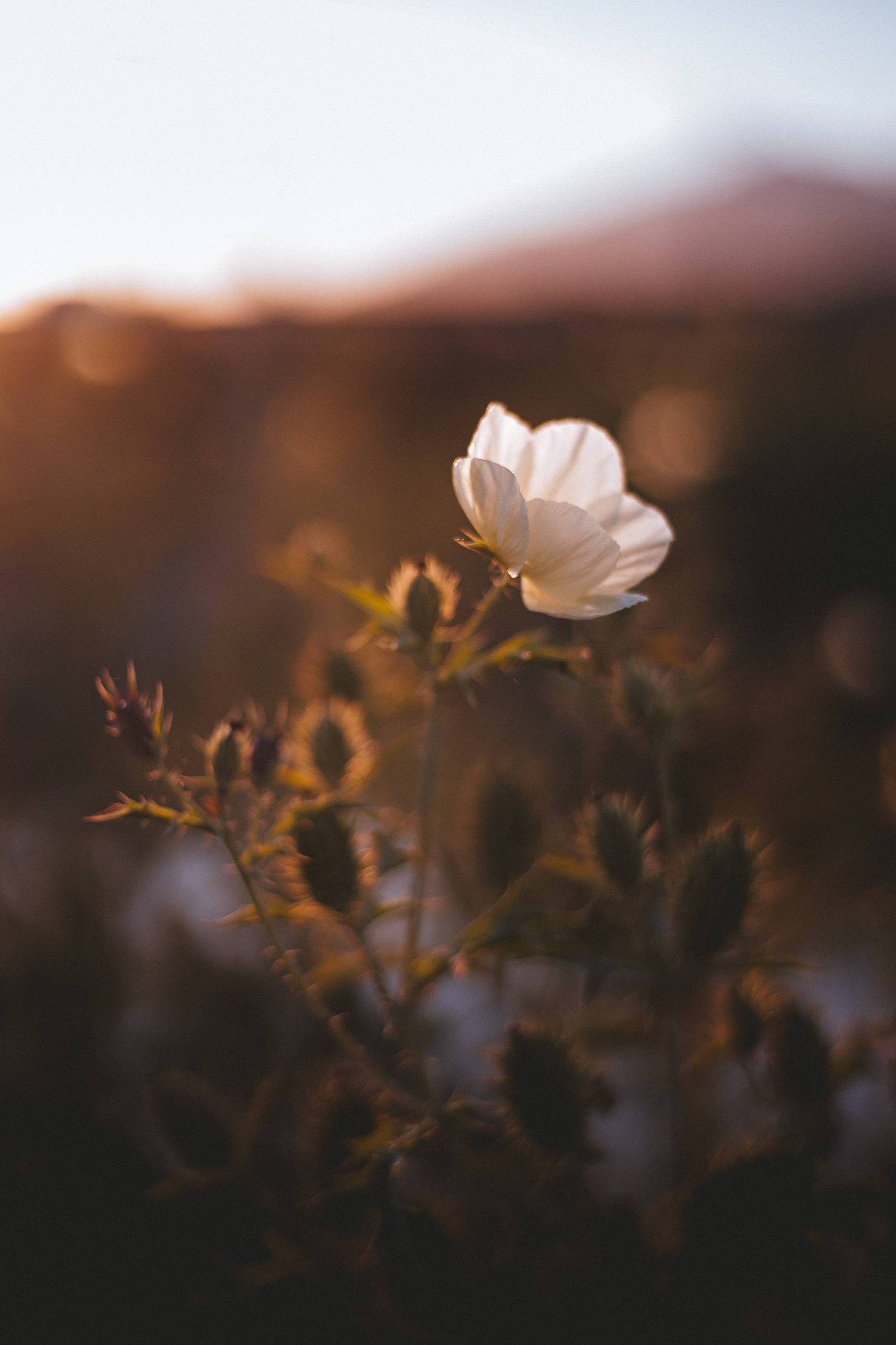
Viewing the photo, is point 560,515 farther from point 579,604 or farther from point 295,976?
point 295,976

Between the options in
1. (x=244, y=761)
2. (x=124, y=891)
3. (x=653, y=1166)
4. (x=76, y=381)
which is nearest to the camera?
(x=244, y=761)

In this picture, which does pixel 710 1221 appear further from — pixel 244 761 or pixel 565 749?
pixel 565 749

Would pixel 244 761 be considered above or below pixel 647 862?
above

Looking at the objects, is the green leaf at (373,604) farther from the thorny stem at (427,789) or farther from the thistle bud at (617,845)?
the thistle bud at (617,845)

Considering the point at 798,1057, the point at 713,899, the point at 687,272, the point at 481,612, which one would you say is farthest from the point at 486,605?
the point at 687,272

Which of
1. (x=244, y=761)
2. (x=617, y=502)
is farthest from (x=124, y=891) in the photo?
(x=617, y=502)

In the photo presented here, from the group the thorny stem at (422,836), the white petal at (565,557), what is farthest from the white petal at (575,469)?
the thorny stem at (422,836)

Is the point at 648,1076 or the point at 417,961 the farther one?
the point at 648,1076
